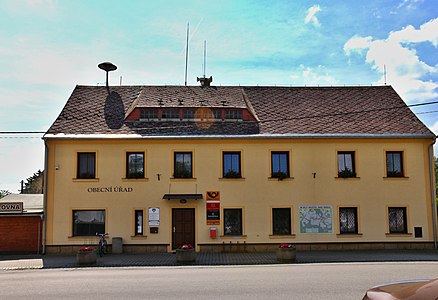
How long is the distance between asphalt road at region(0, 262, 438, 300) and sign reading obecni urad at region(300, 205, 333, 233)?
16.8ft

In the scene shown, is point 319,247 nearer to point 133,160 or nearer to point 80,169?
point 133,160

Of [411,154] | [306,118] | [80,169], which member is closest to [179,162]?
[80,169]

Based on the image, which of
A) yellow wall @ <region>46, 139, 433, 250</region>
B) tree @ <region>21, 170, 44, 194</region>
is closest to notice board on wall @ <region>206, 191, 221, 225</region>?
yellow wall @ <region>46, 139, 433, 250</region>

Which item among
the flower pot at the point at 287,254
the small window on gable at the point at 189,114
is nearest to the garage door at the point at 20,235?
the small window on gable at the point at 189,114

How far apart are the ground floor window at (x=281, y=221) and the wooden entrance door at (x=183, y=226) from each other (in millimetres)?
3958

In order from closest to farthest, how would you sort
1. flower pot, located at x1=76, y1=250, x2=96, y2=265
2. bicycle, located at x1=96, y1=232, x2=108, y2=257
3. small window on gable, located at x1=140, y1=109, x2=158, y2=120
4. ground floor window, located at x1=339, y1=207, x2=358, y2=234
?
flower pot, located at x1=76, y1=250, x2=96, y2=265, bicycle, located at x1=96, y1=232, x2=108, y2=257, ground floor window, located at x1=339, y1=207, x2=358, y2=234, small window on gable, located at x1=140, y1=109, x2=158, y2=120

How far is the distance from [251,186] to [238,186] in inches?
25.1

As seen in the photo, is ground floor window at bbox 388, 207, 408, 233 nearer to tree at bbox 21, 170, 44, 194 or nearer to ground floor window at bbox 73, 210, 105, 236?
ground floor window at bbox 73, 210, 105, 236

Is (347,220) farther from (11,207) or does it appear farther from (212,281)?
(11,207)

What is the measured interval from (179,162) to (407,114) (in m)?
12.6

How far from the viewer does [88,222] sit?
69.7 feet

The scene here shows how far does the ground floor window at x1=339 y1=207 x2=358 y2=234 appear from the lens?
2159cm

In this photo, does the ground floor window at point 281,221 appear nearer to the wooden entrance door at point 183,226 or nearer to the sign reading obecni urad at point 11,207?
the wooden entrance door at point 183,226

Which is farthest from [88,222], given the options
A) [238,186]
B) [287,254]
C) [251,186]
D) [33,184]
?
[33,184]
